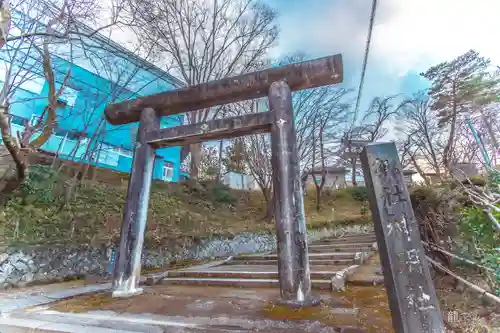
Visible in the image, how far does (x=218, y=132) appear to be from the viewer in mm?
5051

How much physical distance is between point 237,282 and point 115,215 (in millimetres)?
6426

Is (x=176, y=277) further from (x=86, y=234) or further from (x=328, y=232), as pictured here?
(x=328, y=232)

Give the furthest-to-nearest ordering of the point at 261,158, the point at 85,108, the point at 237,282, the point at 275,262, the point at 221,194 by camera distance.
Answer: the point at 221,194
the point at 261,158
the point at 85,108
the point at 275,262
the point at 237,282

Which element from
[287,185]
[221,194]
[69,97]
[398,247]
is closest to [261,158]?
[221,194]

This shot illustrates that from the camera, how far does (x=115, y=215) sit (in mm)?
9727

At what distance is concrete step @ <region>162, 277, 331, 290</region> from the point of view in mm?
4950

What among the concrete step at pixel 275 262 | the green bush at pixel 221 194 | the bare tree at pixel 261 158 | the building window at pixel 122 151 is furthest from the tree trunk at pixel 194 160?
the concrete step at pixel 275 262

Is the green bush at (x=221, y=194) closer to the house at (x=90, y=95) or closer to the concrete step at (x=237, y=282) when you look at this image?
the house at (x=90, y=95)

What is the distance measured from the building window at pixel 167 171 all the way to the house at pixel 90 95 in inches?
30.2

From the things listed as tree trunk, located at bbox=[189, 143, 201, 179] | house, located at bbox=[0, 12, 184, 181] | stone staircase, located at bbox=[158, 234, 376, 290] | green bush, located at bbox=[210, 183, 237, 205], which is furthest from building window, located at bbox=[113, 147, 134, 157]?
stone staircase, located at bbox=[158, 234, 376, 290]

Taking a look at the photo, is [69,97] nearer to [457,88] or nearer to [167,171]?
[167,171]

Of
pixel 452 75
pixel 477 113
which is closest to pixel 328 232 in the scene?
pixel 477 113

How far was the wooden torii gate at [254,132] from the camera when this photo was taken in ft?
13.3

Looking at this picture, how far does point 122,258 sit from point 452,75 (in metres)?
17.6
